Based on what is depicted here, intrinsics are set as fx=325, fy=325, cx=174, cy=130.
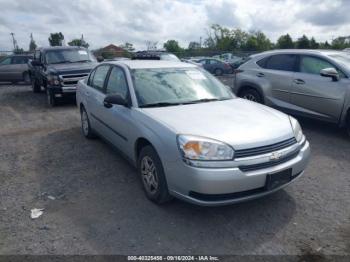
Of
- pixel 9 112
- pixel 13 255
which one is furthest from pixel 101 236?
pixel 9 112

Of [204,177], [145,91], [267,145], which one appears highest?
[145,91]

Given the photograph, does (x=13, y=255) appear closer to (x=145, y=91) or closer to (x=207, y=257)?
(x=207, y=257)

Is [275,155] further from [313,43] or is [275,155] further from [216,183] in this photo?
[313,43]

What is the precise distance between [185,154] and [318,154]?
325 centimetres

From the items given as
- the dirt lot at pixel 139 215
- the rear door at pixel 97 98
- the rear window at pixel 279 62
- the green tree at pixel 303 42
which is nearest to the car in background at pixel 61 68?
the rear door at pixel 97 98

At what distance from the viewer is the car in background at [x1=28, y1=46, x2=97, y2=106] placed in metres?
9.98

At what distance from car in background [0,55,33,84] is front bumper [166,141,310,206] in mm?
16166

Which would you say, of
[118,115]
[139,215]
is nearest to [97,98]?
[118,115]

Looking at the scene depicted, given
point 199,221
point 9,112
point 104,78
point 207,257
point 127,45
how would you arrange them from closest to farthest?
1. point 207,257
2. point 199,221
3. point 104,78
4. point 9,112
5. point 127,45

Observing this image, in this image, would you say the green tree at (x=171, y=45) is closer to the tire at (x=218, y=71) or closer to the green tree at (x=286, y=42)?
the green tree at (x=286, y=42)

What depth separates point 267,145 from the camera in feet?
10.9

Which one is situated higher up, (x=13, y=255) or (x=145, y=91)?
(x=145, y=91)

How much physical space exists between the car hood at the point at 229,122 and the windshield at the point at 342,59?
2.96 m

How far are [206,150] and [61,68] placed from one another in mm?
8295
